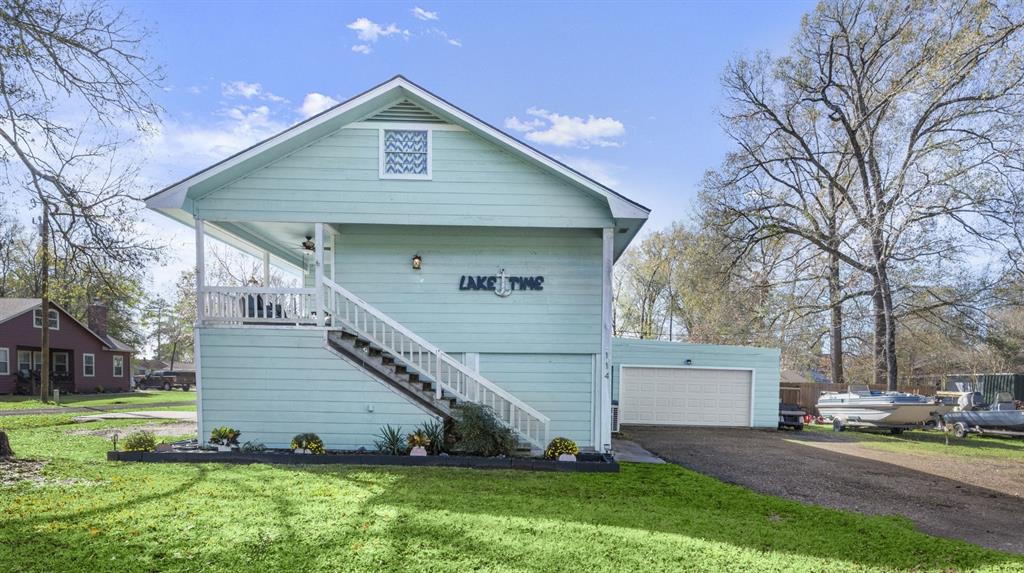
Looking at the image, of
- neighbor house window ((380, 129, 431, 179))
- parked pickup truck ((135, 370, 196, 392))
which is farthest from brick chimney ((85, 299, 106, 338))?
neighbor house window ((380, 129, 431, 179))

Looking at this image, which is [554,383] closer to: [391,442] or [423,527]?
Answer: [391,442]

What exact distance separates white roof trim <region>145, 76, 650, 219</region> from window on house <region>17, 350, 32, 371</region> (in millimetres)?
27545

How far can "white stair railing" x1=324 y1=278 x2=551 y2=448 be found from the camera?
8.55 metres

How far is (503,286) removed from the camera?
9844mm

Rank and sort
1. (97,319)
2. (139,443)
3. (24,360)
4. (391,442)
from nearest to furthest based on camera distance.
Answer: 1. (139,443)
2. (391,442)
3. (24,360)
4. (97,319)

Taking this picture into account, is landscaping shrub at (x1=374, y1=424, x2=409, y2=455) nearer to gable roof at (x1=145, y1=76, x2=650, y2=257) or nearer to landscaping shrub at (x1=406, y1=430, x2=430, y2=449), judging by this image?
landscaping shrub at (x1=406, y1=430, x2=430, y2=449)

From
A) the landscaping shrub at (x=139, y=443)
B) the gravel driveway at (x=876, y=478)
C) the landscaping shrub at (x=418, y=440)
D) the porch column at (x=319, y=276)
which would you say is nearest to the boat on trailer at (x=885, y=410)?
the gravel driveway at (x=876, y=478)

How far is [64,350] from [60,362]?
84cm

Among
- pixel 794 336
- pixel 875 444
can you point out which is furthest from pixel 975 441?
pixel 794 336

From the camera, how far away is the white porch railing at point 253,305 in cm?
866

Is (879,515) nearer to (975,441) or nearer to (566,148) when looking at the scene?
(975,441)

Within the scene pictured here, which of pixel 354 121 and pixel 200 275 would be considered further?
pixel 354 121

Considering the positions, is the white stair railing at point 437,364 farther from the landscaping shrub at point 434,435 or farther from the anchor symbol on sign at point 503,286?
the anchor symbol on sign at point 503,286

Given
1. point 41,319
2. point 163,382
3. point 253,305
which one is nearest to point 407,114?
point 253,305
